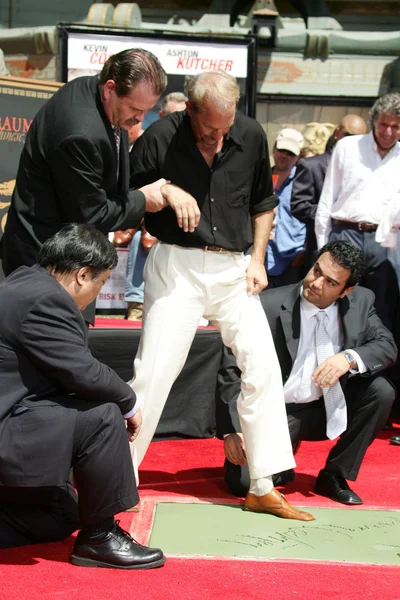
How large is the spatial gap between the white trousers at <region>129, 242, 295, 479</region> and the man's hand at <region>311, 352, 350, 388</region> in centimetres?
35

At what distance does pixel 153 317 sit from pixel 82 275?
748 millimetres

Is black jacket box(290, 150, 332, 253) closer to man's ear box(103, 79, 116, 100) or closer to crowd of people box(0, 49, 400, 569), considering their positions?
crowd of people box(0, 49, 400, 569)

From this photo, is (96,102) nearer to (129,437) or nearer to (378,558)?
(129,437)

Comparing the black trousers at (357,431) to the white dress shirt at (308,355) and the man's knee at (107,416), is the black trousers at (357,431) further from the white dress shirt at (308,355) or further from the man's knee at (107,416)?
the man's knee at (107,416)

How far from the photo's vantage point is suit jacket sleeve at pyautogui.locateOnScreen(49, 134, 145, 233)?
128 inches

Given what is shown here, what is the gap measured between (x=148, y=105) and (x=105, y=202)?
39 cm

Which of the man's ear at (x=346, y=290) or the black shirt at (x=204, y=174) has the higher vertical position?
the black shirt at (x=204, y=174)

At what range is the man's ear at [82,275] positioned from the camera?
10.0 feet

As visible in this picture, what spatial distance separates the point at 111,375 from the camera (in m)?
3.06

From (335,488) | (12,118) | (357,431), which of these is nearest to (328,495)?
(335,488)

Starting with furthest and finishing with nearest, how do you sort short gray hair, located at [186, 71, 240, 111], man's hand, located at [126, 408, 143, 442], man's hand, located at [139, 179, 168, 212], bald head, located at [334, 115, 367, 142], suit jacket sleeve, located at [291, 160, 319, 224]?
bald head, located at [334, 115, 367, 142]
suit jacket sleeve, located at [291, 160, 319, 224]
man's hand, located at [139, 179, 168, 212]
short gray hair, located at [186, 71, 240, 111]
man's hand, located at [126, 408, 143, 442]

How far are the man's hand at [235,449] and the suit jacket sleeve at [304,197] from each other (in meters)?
2.32

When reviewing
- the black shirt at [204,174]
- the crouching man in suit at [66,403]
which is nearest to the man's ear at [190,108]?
the black shirt at [204,174]

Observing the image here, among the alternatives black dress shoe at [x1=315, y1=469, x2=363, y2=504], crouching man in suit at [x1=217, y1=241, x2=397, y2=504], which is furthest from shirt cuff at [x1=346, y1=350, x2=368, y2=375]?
black dress shoe at [x1=315, y1=469, x2=363, y2=504]
